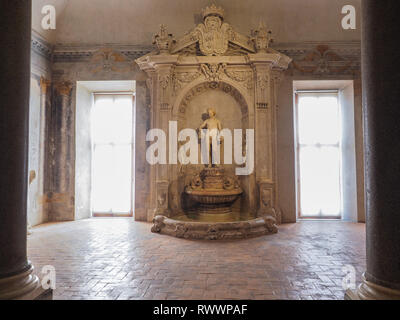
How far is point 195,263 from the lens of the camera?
409cm

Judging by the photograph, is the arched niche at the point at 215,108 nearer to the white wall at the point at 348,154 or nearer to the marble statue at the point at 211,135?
the marble statue at the point at 211,135

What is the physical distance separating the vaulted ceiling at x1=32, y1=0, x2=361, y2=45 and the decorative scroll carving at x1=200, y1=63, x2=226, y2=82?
5.00ft

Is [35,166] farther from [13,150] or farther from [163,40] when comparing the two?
[13,150]

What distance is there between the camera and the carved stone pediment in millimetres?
7387

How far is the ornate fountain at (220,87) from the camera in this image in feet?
23.5

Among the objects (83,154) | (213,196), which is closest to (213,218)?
(213,196)

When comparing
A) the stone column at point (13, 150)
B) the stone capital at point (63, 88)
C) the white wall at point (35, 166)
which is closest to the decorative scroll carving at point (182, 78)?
the stone capital at point (63, 88)

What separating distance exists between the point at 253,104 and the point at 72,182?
5.85m

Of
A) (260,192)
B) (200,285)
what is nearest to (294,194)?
Answer: (260,192)

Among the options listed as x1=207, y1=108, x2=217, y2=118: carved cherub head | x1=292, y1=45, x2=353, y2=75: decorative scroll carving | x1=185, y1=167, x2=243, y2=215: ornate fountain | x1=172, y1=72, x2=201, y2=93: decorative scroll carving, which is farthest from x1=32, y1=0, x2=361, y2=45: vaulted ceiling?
x1=185, y1=167, x2=243, y2=215: ornate fountain

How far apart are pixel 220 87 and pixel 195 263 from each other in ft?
17.6

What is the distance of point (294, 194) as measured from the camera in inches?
307

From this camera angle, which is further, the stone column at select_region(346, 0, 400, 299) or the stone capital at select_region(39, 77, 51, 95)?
the stone capital at select_region(39, 77, 51, 95)

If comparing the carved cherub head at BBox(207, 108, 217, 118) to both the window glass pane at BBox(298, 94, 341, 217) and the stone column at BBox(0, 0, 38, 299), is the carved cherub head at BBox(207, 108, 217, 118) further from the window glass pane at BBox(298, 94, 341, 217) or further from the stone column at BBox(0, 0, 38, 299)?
the stone column at BBox(0, 0, 38, 299)
